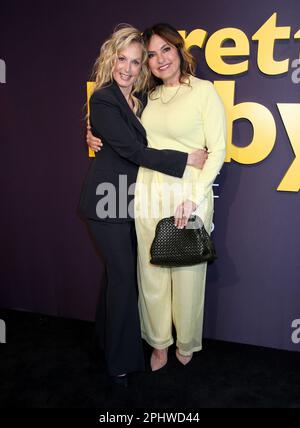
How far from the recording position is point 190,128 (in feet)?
6.64

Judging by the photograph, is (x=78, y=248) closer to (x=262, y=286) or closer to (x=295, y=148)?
(x=262, y=286)

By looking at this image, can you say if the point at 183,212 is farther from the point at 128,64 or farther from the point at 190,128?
the point at 128,64

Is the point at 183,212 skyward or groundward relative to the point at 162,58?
groundward

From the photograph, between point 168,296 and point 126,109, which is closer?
point 126,109

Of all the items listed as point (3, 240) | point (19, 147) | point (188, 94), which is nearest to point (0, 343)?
point (3, 240)

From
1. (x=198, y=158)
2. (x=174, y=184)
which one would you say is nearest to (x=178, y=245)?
(x=174, y=184)

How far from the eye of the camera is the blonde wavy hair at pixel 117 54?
198cm

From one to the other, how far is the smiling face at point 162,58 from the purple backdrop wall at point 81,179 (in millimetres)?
335

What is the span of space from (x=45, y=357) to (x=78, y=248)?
0.76 m

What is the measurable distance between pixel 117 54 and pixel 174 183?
0.72 m

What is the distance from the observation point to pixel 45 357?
2441mm

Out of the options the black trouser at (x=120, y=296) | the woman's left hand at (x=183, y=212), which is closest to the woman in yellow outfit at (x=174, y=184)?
the woman's left hand at (x=183, y=212)

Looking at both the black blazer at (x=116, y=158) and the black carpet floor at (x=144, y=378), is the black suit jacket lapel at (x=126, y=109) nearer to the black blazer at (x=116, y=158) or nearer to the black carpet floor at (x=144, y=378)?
the black blazer at (x=116, y=158)

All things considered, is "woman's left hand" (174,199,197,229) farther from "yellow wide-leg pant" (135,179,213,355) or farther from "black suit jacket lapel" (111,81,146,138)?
"black suit jacket lapel" (111,81,146,138)
